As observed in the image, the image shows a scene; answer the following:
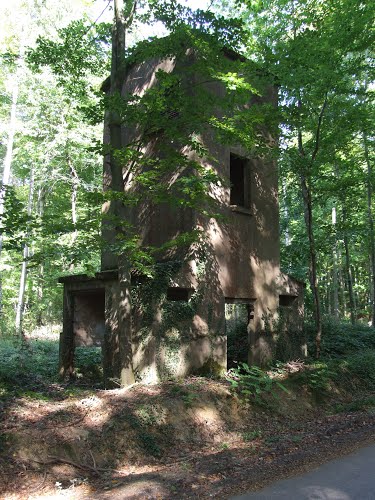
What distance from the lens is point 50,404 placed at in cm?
784

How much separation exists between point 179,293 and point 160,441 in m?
Answer: 3.74

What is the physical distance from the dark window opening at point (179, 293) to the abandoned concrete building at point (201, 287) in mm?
25

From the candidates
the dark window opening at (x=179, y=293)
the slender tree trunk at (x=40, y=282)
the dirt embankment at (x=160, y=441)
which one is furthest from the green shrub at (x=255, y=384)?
the slender tree trunk at (x=40, y=282)

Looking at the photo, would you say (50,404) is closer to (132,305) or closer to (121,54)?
(132,305)

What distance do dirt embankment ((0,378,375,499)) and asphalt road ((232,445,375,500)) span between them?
8.3 inches

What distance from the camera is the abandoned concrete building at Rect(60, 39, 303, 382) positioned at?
9.41 meters

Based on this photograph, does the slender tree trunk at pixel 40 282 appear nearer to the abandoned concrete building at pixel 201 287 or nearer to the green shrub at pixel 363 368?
the abandoned concrete building at pixel 201 287

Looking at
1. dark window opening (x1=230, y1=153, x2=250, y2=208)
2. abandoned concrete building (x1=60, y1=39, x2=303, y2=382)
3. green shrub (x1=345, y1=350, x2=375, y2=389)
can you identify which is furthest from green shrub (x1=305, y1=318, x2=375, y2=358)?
dark window opening (x1=230, y1=153, x2=250, y2=208)

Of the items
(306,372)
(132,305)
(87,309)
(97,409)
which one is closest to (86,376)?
(87,309)

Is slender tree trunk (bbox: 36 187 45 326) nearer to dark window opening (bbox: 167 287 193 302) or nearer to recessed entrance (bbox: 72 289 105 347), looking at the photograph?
recessed entrance (bbox: 72 289 105 347)

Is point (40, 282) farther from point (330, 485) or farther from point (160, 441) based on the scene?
point (330, 485)

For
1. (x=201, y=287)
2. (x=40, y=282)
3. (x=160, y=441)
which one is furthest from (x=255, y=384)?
Answer: (x=40, y=282)

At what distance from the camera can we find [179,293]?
33.8ft

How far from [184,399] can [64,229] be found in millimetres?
4035
